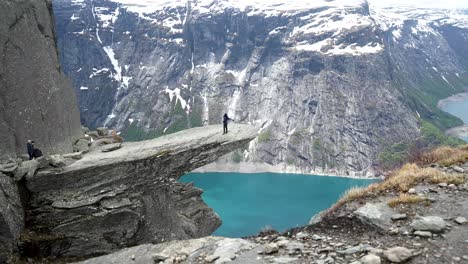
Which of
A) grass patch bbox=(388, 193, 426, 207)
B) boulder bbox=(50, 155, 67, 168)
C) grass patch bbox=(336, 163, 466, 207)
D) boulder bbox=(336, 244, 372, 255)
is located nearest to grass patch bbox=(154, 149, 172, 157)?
boulder bbox=(50, 155, 67, 168)

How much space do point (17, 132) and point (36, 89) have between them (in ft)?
12.3

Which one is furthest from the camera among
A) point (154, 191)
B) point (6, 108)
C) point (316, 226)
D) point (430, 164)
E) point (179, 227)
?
point (179, 227)

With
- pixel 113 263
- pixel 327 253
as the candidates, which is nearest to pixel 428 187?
pixel 327 253

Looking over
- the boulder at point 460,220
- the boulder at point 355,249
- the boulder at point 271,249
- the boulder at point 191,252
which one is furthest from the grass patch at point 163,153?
the boulder at point 460,220

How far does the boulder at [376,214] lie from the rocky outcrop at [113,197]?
13.8 m

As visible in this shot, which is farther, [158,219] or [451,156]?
[158,219]

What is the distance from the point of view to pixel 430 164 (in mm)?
21484

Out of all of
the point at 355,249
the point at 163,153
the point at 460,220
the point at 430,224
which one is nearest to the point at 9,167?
the point at 163,153

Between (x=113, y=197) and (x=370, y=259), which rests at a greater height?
(x=370, y=259)

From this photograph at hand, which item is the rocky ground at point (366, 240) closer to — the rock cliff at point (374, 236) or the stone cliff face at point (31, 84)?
the rock cliff at point (374, 236)

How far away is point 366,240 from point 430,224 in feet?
7.40

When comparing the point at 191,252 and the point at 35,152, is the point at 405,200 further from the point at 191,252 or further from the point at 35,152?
the point at 35,152

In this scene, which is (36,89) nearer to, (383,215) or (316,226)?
(316,226)

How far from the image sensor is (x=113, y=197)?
25.2 m
